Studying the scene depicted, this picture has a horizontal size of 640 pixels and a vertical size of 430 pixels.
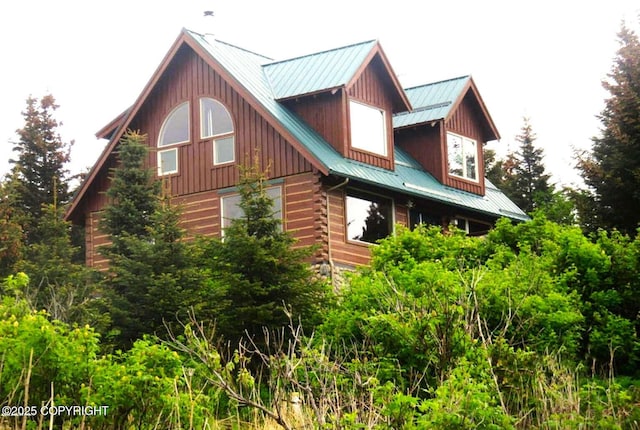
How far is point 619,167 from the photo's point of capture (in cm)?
3123

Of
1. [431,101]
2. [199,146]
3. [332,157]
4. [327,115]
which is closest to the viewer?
[332,157]

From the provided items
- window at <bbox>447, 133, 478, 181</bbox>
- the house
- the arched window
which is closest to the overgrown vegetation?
the arched window

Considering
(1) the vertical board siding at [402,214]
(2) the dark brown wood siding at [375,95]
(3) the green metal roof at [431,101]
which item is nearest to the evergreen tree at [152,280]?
(2) the dark brown wood siding at [375,95]

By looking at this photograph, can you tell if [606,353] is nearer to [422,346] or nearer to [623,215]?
[422,346]

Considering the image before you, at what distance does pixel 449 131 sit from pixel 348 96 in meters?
4.76

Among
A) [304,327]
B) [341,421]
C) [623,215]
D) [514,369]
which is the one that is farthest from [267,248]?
[623,215]

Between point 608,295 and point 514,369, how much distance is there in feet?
17.6

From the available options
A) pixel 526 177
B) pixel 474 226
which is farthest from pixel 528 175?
pixel 474 226

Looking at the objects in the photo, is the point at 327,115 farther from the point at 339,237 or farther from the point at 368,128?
the point at 339,237

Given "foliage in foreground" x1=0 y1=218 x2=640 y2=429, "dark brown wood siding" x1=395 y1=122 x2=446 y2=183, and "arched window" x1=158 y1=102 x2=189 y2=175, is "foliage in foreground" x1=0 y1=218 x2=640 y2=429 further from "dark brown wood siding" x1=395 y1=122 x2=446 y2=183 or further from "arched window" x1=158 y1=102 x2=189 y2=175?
"dark brown wood siding" x1=395 y1=122 x2=446 y2=183

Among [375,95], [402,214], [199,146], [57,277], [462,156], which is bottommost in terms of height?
[57,277]

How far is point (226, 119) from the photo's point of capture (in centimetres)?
2878

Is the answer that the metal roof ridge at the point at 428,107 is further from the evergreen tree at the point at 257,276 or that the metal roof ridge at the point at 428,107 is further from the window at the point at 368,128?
the evergreen tree at the point at 257,276

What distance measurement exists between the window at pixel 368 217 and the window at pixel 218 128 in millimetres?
3125
